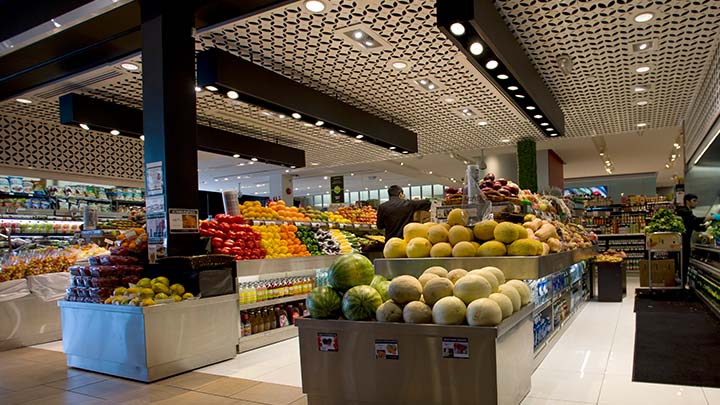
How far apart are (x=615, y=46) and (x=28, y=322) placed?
8358 millimetres

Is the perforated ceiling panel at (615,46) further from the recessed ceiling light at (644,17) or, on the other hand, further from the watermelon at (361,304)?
the watermelon at (361,304)

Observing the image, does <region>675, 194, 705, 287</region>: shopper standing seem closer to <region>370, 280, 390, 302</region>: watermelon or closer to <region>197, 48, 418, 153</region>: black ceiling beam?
<region>197, 48, 418, 153</region>: black ceiling beam

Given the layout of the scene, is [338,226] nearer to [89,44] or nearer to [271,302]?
[271,302]

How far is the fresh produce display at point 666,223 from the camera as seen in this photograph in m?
9.09

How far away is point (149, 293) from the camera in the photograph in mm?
4422

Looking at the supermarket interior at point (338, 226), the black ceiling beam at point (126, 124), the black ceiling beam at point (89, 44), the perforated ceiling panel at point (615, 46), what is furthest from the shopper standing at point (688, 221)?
the black ceiling beam at point (89, 44)

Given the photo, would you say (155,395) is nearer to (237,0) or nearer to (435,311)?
(435,311)

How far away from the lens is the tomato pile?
548cm

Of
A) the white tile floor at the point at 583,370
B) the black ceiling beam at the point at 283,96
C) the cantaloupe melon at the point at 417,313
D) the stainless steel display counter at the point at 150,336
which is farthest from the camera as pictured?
the black ceiling beam at the point at 283,96

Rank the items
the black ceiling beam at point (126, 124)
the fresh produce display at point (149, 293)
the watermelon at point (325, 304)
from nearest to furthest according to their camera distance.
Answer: the watermelon at point (325, 304) → the fresh produce display at point (149, 293) → the black ceiling beam at point (126, 124)

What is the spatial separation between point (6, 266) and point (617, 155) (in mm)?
17306

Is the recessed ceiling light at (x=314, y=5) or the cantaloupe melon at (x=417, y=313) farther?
the recessed ceiling light at (x=314, y=5)

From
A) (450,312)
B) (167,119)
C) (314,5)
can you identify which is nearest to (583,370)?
(450,312)

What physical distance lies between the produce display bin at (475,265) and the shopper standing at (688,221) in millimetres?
7489
